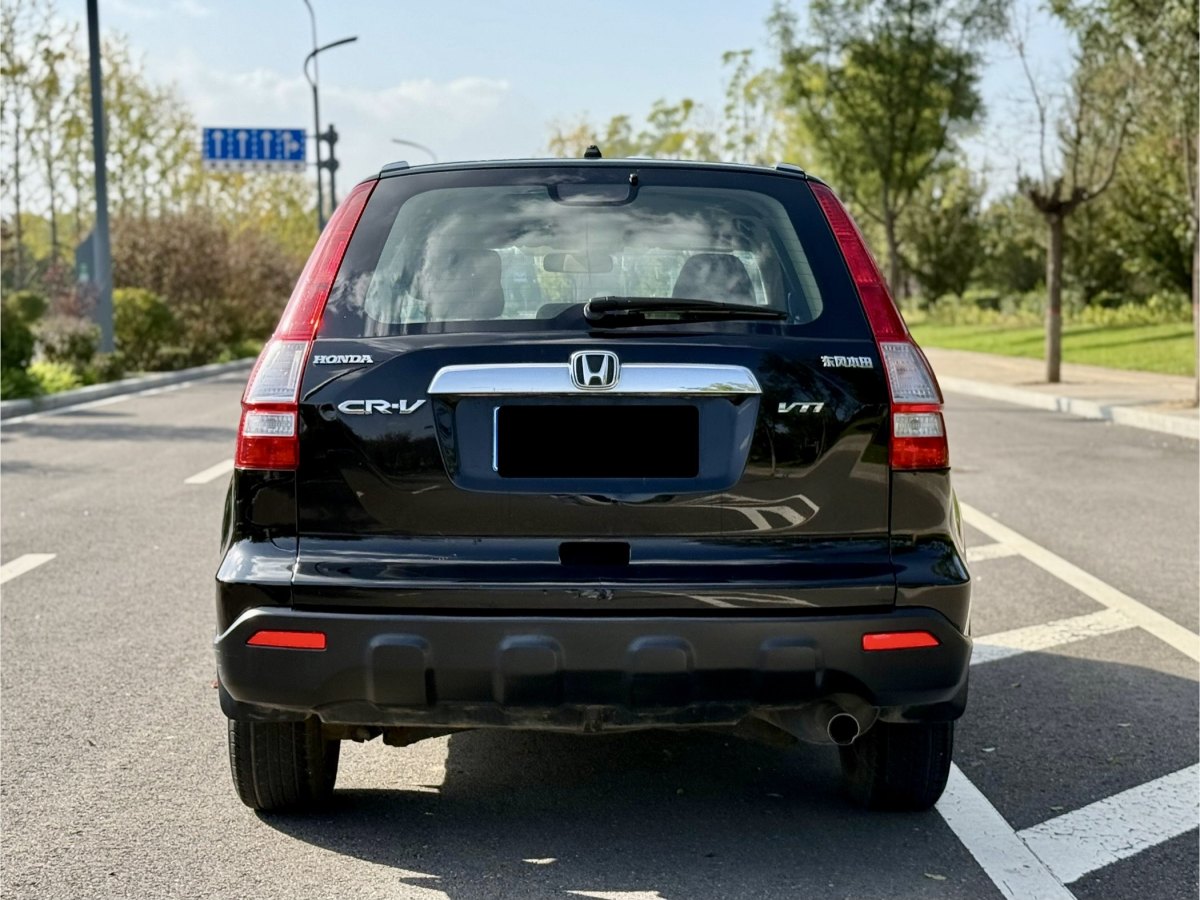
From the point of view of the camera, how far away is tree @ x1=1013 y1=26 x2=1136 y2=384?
23312 mm

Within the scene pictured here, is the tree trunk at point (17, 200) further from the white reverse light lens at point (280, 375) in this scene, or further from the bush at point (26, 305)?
the white reverse light lens at point (280, 375)

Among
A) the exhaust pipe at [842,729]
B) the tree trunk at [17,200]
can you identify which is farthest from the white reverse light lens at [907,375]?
the tree trunk at [17,200]

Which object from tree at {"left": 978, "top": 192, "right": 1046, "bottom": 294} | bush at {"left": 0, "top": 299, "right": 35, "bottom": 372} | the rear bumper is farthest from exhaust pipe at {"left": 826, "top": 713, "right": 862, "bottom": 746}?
tree at {"left": 978, "top": 192, "right": 1046, "bottom": 294}

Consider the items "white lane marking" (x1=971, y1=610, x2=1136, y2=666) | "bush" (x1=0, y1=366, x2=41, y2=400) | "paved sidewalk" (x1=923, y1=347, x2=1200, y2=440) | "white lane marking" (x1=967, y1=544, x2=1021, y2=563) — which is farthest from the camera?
"bush" (x1=0, y1=366, x2=41, y2=400)

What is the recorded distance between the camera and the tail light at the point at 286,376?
12.1 ft

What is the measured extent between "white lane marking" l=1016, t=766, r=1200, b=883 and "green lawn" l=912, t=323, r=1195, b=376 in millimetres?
21390

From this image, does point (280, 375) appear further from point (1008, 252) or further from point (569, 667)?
point (1008, 252)

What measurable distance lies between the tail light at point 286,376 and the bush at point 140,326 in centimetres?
2576

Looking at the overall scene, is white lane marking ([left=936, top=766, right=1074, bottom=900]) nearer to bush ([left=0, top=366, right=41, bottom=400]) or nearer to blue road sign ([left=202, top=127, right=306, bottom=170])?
bush ([left=0, top=366, right=41, bottom=400])

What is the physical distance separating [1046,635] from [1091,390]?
15.7 m

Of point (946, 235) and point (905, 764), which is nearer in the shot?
point (905, 764)

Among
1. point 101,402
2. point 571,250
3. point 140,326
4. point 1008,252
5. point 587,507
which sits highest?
point 1008,252

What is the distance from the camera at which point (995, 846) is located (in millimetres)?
3955

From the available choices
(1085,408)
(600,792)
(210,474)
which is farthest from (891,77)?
(600,792)
